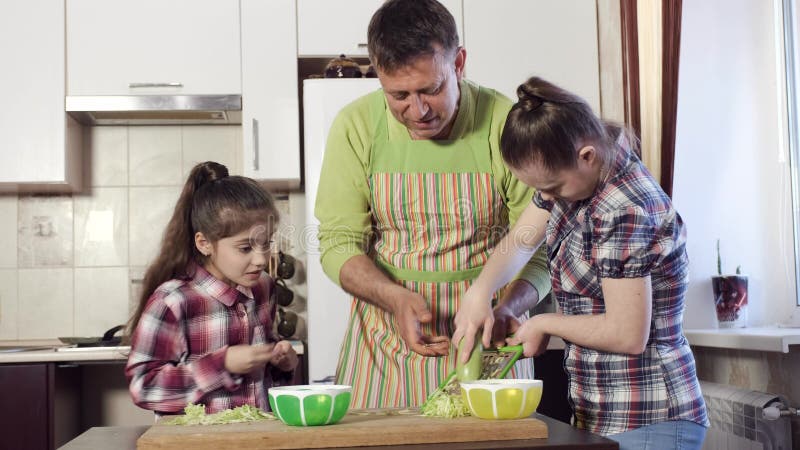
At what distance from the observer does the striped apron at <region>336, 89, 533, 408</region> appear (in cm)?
165

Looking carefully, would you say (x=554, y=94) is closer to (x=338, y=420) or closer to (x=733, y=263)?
(x=338, y=420)

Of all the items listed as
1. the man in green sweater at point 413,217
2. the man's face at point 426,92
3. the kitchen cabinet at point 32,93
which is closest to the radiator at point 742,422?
the man in green sweater at point 413,217

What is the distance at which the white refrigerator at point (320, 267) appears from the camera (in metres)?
2.98

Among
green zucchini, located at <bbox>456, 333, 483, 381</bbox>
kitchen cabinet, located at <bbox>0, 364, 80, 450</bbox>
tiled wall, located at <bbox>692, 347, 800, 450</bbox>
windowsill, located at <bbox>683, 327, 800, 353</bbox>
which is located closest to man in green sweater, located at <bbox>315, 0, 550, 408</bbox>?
green zucchini, located at <bbox>456, 333, 483, 381</bbox>

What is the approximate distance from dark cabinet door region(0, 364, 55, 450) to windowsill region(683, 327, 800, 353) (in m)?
2.05

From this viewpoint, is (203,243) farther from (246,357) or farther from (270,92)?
(270,92)

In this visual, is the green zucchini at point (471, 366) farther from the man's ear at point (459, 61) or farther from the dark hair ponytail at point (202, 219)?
the dark hair ponytail at point (202, 219)

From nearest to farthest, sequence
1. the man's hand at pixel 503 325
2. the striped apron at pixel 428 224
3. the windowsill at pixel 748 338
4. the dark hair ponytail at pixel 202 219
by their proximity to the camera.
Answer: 1. the man's hand at pixel 503 325
2. the striped apron at pixel 428 224
3. the dark hair ponytail at pixel 202 219
4. the windowsill at pixel 748 338

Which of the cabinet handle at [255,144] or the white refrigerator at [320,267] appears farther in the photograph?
the cabinet handle at [255,144]

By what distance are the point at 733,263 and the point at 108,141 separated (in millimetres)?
2315

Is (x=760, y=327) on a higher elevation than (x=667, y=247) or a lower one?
lower

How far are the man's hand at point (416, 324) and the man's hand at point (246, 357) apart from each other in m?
0.27

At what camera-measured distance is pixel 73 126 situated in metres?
3.34

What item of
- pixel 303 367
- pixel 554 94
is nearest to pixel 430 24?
pixel 554 94
